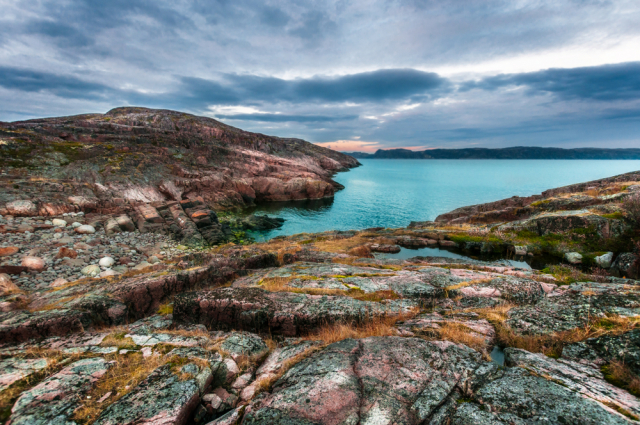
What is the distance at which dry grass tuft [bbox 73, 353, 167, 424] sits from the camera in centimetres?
422

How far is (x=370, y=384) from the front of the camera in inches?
186

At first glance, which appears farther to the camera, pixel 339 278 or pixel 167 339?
pixel 339 278

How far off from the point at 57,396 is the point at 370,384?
18.8ft

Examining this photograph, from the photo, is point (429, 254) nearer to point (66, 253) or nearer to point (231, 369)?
point (231, 369)

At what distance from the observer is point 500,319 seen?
23.5 ft

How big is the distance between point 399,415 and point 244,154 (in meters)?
74.6

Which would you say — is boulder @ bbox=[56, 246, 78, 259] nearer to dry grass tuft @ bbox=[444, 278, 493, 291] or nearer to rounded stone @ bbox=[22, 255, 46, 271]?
rounded stone @ bbox=[22, 255, 46, 271]

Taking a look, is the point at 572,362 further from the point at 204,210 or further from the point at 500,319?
the point at 204,210

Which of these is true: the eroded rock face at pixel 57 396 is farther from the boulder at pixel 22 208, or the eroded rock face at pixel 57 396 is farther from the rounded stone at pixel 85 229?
the boulder at pixel 22 208

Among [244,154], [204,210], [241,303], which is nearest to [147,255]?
[204,210]

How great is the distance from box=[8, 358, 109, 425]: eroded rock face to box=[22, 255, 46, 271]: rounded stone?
54.0 ft

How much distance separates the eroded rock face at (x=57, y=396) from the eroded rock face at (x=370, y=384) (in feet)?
10.4

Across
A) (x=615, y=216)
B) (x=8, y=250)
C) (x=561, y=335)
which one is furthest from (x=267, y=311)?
(x=615, y=216)

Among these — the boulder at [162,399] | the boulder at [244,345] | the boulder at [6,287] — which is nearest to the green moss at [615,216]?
the boulder at [244,345]
